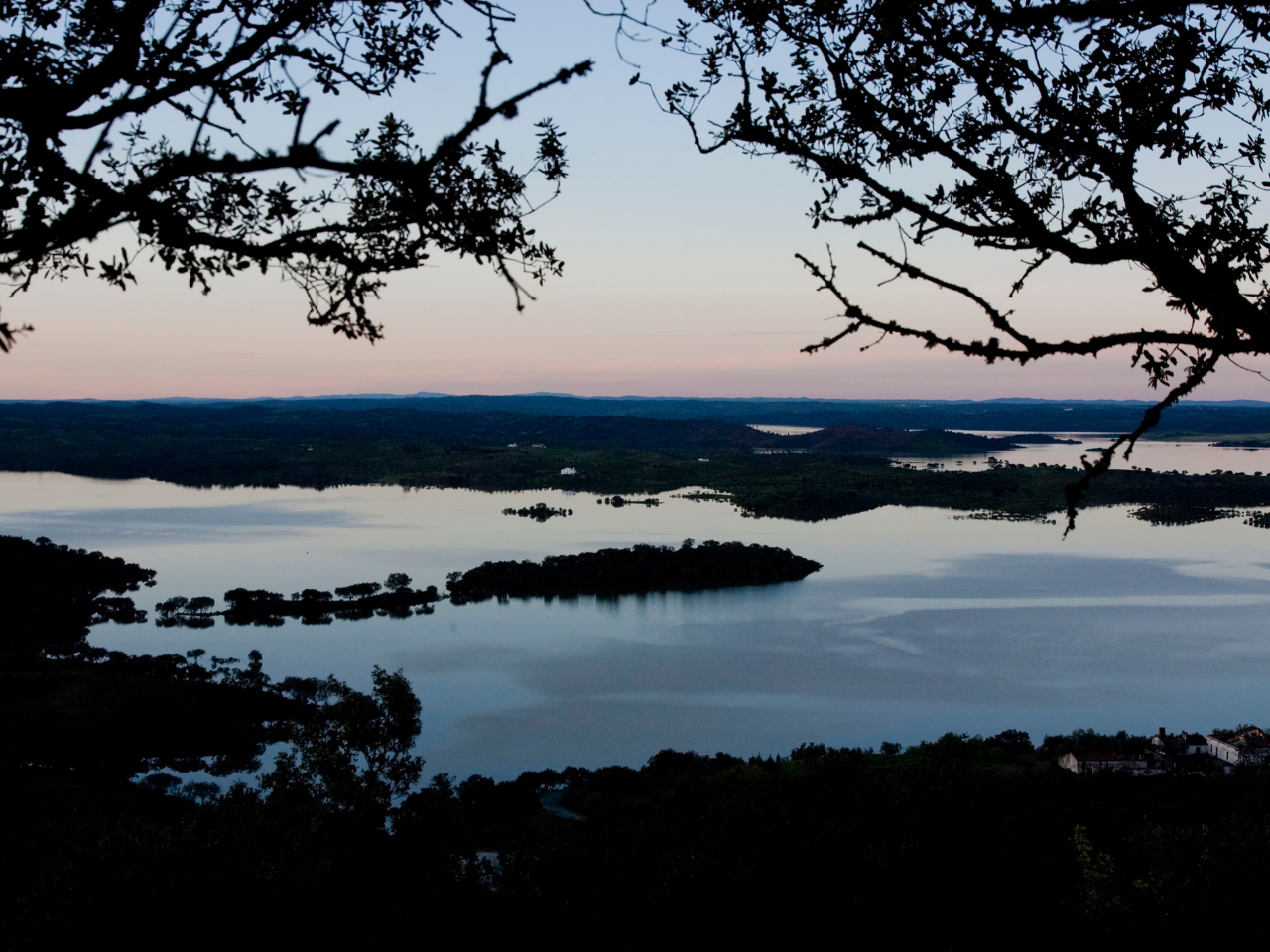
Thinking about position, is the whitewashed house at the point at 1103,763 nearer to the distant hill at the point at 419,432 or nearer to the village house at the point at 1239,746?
the village house at the point at 1239,746

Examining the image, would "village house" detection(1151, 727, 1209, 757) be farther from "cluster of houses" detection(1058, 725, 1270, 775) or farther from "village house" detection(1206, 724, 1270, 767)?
"village house" detection(1206, 724, 1270, 767)

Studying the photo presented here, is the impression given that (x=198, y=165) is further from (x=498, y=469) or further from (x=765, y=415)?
(x=765, y=415)

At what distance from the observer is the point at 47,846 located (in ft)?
37.1

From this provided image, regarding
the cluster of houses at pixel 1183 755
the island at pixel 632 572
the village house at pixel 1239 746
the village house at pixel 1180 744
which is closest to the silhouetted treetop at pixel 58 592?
the island at pixel 632 572

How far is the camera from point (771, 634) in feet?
86.9

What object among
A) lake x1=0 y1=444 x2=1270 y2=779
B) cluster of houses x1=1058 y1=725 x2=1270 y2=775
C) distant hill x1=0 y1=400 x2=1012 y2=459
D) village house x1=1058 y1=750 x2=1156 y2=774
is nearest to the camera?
village house x1=1058 y1=750 x2=1156 y2=774

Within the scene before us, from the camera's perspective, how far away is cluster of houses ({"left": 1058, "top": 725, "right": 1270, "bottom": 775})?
52.5ft

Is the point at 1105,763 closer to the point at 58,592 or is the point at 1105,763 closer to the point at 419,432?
the point at 58,592

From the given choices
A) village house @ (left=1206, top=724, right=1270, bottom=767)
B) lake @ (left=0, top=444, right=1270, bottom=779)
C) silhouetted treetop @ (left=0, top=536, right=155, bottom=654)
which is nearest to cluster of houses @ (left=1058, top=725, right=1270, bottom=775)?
village house @ (left=1206, top=724, right=1270, bottom=767)

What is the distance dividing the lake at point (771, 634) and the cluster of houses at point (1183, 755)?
7.23 feet

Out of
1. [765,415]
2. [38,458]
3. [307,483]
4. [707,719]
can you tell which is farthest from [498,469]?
[765,415]

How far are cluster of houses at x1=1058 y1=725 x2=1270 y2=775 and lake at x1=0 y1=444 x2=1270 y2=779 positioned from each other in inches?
86.7

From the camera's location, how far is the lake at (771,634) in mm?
20188

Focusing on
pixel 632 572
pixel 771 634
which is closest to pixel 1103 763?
pixel 771 634
